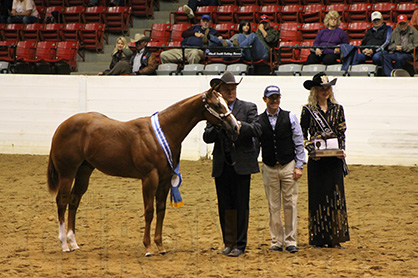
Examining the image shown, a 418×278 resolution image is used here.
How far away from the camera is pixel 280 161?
5.94 meters

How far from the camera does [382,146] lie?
36.1 ft

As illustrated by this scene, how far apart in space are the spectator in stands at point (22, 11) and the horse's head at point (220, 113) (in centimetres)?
1423

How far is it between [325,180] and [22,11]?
15.1 metres

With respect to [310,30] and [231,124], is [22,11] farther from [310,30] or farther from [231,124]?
[231,124]

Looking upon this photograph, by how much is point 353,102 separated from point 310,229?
5.52 m

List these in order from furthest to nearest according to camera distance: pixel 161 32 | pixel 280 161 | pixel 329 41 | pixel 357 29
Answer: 1. pixel 161 32
2. pixel 357 29
3. pixel 329 41
4. pixel 280 161

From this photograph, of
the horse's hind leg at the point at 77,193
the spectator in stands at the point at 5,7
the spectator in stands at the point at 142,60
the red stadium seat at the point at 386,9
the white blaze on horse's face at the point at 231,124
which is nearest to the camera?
the white blaze on horse's face at the point at 231,124

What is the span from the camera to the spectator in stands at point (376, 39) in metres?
12.1

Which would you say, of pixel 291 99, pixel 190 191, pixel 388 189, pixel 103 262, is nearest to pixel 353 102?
pixel 291 99

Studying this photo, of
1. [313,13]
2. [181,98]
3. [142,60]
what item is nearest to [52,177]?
[181,98]

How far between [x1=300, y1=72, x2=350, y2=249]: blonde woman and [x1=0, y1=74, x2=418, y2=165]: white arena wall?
5.20m

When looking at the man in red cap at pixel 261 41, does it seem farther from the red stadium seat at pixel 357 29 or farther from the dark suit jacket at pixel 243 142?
the dark suit jacket at pixel 243 142

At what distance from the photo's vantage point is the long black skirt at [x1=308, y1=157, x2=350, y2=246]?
6051 mm

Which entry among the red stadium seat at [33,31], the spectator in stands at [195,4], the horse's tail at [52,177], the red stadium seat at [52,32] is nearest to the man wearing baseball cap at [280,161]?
the horse's tail at [52,177]
